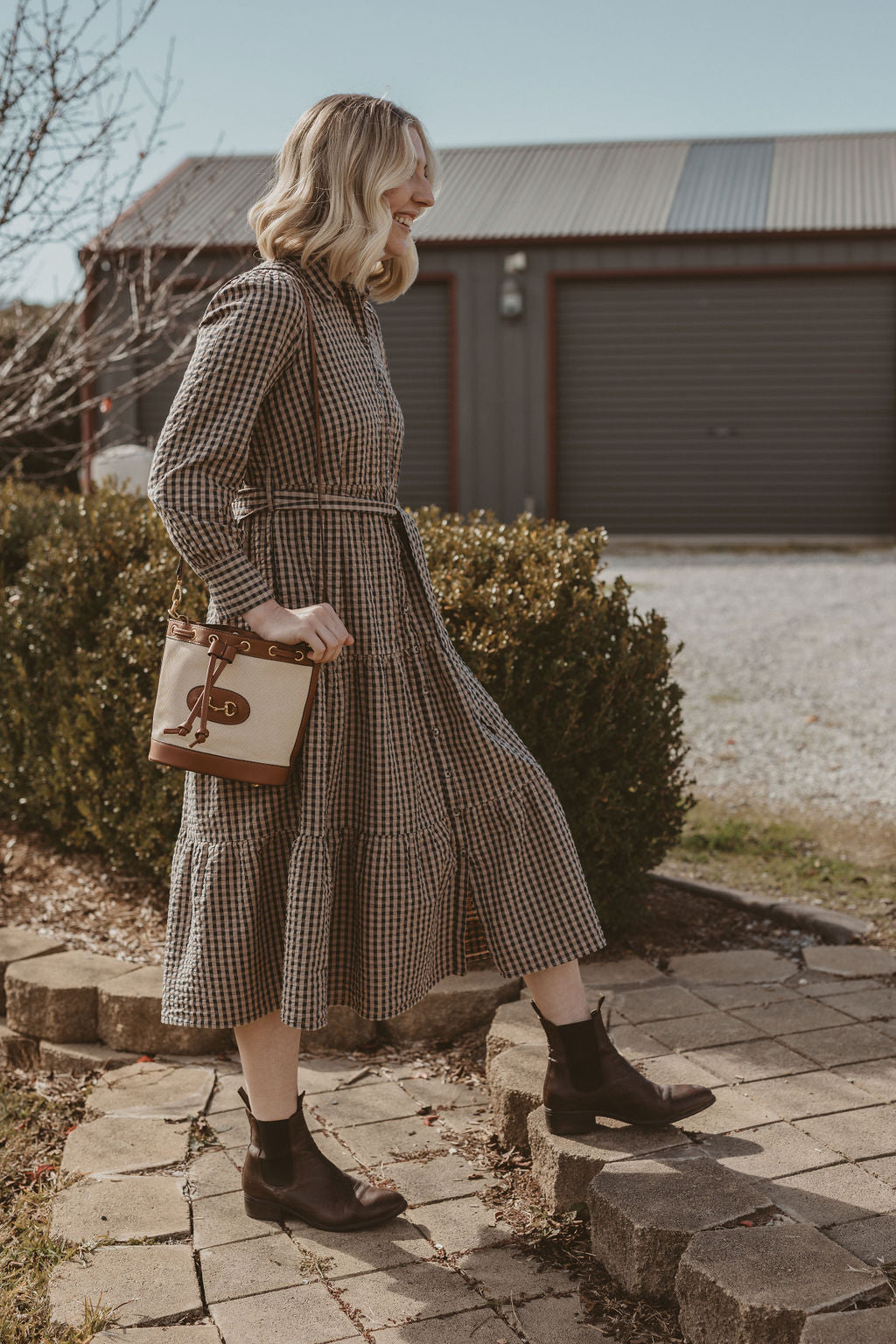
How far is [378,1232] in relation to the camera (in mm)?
2488

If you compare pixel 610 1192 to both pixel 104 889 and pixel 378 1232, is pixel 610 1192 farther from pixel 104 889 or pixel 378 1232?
pixel 104 889

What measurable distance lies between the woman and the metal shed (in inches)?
468

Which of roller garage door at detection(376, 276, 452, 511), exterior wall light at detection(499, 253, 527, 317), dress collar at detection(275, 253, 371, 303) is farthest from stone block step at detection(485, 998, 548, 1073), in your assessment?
exterior wall light at detection(499, 253, 527, 317)

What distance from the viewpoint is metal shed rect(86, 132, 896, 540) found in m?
14.0

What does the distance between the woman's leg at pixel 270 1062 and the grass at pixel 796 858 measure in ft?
7.64

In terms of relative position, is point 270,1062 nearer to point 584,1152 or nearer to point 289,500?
point 584,1152

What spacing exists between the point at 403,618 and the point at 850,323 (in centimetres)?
1297

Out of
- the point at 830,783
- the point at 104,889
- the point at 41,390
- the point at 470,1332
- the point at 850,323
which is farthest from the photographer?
the point at 850,323

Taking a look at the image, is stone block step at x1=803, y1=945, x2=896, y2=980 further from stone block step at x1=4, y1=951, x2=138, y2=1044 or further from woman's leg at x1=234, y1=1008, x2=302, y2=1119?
stone block step at x1=4, y1=951, x2=138, y2=1044

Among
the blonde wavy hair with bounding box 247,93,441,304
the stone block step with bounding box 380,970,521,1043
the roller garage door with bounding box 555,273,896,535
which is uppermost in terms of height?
the roller garage door with bounding box 555,273,896,535

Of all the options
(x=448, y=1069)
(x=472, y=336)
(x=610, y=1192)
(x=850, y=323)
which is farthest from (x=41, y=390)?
(x=850, y=323)

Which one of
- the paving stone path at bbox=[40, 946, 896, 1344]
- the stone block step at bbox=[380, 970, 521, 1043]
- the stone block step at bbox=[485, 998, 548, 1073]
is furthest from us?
the stone block step at bbox=[380, 970, 521, 1043]

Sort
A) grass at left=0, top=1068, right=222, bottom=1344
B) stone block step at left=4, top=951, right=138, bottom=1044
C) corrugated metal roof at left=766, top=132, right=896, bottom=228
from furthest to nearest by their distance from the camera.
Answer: corrugated metal roof at left=766, top=132, right=896, bottom=228 → stone block step at left=4, top=951, right=138, bottom=1044 → grass at left=0, top=1068, right=222, bottom=1344

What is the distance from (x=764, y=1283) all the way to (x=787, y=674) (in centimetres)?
624
